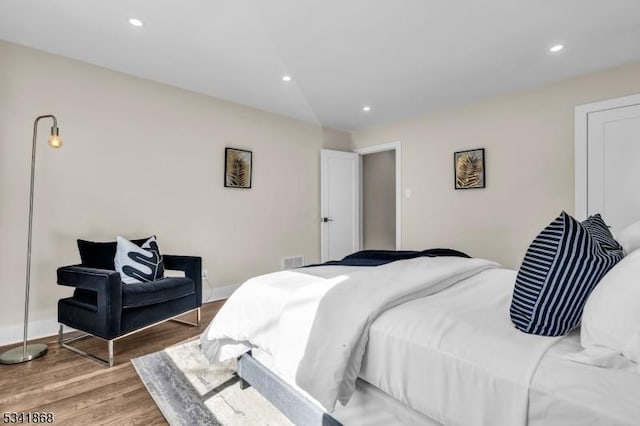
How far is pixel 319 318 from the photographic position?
1.23m

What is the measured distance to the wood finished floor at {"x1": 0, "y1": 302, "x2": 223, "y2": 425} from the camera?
1.57 metres

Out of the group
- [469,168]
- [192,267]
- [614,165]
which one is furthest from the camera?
[469,168]

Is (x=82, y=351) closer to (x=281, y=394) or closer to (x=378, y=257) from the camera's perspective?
(x=281, y=394)

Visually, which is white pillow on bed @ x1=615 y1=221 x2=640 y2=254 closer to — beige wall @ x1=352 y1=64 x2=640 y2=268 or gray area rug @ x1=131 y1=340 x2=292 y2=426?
gray area rug @ x1=131 y1=340 x2=292 y2=426

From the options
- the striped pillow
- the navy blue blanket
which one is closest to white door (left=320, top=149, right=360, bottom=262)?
the navy blue blanket

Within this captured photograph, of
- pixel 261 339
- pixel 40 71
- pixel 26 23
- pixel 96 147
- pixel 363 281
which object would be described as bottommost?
pixel 261 339

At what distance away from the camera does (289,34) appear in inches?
94.7

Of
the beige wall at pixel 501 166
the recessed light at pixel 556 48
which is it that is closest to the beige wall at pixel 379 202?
the beige wall at pixel 501 166

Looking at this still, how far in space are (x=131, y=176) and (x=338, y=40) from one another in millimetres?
2322

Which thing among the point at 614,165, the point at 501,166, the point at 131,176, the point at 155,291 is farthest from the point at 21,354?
the point at 614,165

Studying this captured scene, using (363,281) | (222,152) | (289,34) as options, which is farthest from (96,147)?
(363,281)

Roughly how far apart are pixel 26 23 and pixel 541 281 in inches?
137

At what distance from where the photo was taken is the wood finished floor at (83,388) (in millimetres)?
1574

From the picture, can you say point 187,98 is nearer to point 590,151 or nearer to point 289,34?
point 289,34
